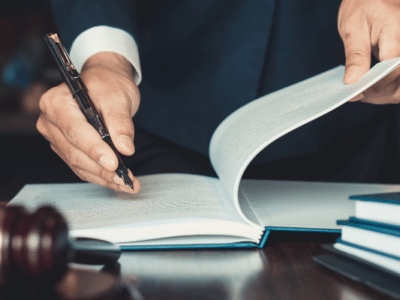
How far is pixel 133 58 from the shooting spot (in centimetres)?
78

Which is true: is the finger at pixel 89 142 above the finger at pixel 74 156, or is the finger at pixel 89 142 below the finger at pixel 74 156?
above

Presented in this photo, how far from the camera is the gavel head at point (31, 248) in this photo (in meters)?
0.21

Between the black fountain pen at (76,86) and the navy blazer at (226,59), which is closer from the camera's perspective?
the black fountain pen at (76,86)

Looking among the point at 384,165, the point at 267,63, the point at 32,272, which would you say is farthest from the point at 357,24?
the point at 32,272

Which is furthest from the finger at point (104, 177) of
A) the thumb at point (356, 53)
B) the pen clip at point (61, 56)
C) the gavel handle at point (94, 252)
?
the thumb at point (356, 53)

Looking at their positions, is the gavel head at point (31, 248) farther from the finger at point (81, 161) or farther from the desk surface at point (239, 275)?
the finger at point (81, 161)

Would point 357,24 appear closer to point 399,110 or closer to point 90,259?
point 399,110

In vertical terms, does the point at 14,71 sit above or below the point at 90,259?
below

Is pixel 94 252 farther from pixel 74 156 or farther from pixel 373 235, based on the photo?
pixel 74 156

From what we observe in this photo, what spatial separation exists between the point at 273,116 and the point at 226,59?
1.60ft

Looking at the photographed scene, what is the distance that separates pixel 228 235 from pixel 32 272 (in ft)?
0.98

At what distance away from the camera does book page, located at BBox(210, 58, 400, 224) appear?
0.46m

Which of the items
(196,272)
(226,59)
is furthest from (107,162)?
(226,59)

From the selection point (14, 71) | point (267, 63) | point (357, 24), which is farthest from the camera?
point (14, 71)
